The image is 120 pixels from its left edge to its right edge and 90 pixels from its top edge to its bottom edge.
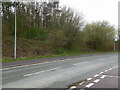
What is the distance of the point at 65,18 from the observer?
35.3 m

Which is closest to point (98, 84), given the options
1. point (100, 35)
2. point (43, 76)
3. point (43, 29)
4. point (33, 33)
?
point (43, 76)

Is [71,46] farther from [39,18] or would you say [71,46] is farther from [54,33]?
[39,18]

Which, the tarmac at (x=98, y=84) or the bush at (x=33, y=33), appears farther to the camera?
the bush at (x=33, y=33)

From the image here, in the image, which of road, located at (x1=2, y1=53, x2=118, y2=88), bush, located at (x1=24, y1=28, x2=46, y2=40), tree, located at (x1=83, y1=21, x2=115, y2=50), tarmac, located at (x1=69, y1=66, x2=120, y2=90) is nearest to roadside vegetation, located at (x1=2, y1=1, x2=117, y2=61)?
A: bush, located at (x1=24, y1=28, x2=46, y2=40)

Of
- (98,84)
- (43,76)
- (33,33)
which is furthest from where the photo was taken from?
(33,33)

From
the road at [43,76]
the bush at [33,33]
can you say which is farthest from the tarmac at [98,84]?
the bush at [33,33]

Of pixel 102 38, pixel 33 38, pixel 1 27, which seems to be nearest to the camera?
pixel 1 27

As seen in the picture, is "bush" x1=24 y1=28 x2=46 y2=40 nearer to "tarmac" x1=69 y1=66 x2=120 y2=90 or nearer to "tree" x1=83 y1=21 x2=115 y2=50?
"tree" x1=83 y1=21 x2=115 y2=50

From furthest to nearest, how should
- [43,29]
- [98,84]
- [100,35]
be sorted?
[100,35], [43,29], [98,84]

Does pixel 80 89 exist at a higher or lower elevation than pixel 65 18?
lower

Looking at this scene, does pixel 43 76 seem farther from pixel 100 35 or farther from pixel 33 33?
pixel 100 35

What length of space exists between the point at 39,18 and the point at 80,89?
113ft

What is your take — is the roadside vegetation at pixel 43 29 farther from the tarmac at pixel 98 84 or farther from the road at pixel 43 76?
the tarmac at pixel 98 84

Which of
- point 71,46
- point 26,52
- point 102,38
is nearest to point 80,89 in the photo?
point 26,52
